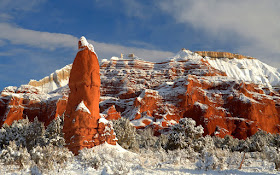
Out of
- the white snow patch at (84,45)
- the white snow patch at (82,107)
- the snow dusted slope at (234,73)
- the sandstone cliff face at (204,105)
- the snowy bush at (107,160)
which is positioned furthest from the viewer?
the snow dusted slope at (234,73)

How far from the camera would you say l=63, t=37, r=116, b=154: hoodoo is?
766 inches

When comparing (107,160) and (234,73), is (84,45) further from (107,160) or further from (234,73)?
(234,73)

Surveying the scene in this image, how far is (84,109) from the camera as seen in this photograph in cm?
2005

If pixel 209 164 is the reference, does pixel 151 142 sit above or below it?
below

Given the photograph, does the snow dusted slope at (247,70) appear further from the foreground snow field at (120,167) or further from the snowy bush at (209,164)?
the snowy bush at (209,164)

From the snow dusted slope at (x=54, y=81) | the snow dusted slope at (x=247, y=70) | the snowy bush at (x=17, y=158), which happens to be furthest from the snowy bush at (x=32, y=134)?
the snow dusted slope at (x=54, y=81)

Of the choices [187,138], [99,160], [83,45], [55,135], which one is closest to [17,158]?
[99,160]

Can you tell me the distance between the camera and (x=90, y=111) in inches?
804

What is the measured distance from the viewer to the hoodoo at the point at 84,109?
19469 millimetres

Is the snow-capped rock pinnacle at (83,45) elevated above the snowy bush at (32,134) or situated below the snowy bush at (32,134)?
above

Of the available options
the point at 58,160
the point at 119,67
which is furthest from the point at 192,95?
the point at 58,160

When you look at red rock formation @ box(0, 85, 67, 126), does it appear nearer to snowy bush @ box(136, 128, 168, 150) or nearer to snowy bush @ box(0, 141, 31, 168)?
snowy bush @ box(136, 128, 168, 150)

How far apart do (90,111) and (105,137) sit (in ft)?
7.63

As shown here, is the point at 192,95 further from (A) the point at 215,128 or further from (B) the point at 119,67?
(B) the point at 119,67
